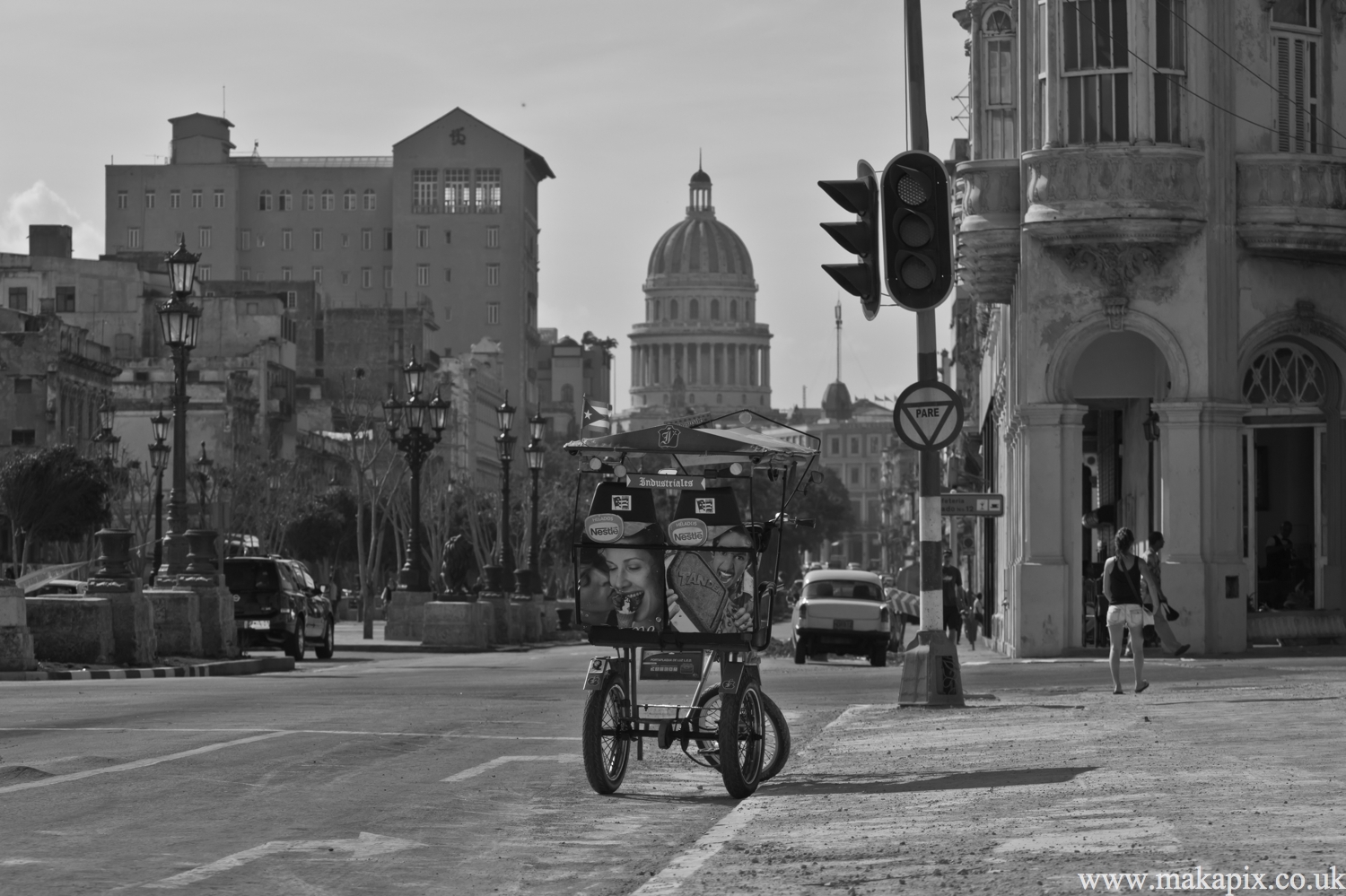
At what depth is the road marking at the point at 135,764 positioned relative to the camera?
12.8 m

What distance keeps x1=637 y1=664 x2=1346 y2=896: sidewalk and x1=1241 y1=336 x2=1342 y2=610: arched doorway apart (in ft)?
54.3

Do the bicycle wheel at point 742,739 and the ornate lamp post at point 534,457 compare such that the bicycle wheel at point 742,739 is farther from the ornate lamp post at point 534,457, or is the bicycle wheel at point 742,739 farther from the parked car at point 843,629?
the ornate lamp post at point 534,457

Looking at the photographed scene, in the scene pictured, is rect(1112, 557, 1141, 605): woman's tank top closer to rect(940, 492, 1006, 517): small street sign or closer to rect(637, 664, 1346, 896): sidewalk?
rect(637, 664, 1346, 896): sidewalk

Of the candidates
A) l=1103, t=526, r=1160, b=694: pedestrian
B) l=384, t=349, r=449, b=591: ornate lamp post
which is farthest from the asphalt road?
l=384, t=349, r=449, b=591: ornate lamp post

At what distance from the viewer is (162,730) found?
17.0 metres

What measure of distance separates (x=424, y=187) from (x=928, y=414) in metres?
154

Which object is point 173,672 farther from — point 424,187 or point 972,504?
point 424,187

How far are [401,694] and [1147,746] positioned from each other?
419 inches

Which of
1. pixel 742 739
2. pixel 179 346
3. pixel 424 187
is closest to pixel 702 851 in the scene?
pixel 742 739

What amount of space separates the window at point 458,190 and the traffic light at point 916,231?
15387 centimetres

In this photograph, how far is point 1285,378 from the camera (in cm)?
3453

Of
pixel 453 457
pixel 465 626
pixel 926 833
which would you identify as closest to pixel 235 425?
pixel 453 457

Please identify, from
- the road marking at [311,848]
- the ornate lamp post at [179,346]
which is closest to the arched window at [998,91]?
the ornate lamp post at [179,346]

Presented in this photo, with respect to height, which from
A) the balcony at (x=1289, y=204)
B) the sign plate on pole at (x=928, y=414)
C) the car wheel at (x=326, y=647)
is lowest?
the car wheel at (x=326, y=647)
